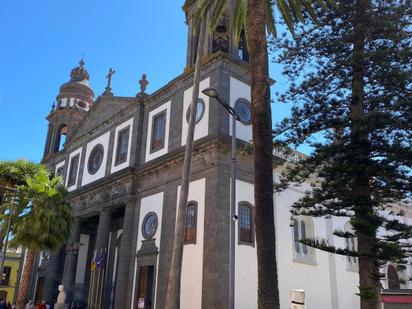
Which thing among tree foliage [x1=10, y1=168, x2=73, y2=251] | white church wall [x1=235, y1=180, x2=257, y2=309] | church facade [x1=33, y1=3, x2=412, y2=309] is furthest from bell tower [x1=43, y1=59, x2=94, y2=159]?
white church wall [x1=235, y1=180, x2=257, y2=309]

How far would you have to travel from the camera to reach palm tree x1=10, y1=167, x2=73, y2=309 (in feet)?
73.2

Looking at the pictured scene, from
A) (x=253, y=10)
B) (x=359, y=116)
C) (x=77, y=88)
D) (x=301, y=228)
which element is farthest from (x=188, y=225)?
(x=77, y=88)

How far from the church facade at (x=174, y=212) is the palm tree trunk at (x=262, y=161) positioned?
9.65 metres

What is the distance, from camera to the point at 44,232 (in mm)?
22344

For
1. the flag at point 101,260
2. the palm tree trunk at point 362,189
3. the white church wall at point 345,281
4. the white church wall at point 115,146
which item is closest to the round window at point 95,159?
the white church wall at point 115,146

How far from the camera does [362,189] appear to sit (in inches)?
A: 530

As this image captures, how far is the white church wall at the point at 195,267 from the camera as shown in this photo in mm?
19594

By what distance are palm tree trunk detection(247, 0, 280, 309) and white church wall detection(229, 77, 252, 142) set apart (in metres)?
10.6

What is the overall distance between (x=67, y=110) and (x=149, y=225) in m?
21.6

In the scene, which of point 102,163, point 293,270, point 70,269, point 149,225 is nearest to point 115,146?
point 102,163

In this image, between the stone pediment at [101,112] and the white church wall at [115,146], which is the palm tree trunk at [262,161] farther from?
the stone pediment at [101,112]

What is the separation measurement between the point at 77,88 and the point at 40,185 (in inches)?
822

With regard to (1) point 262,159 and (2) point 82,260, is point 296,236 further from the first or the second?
(2) point 82,260

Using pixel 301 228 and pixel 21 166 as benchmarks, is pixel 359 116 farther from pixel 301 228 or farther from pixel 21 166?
pixel 21 166
